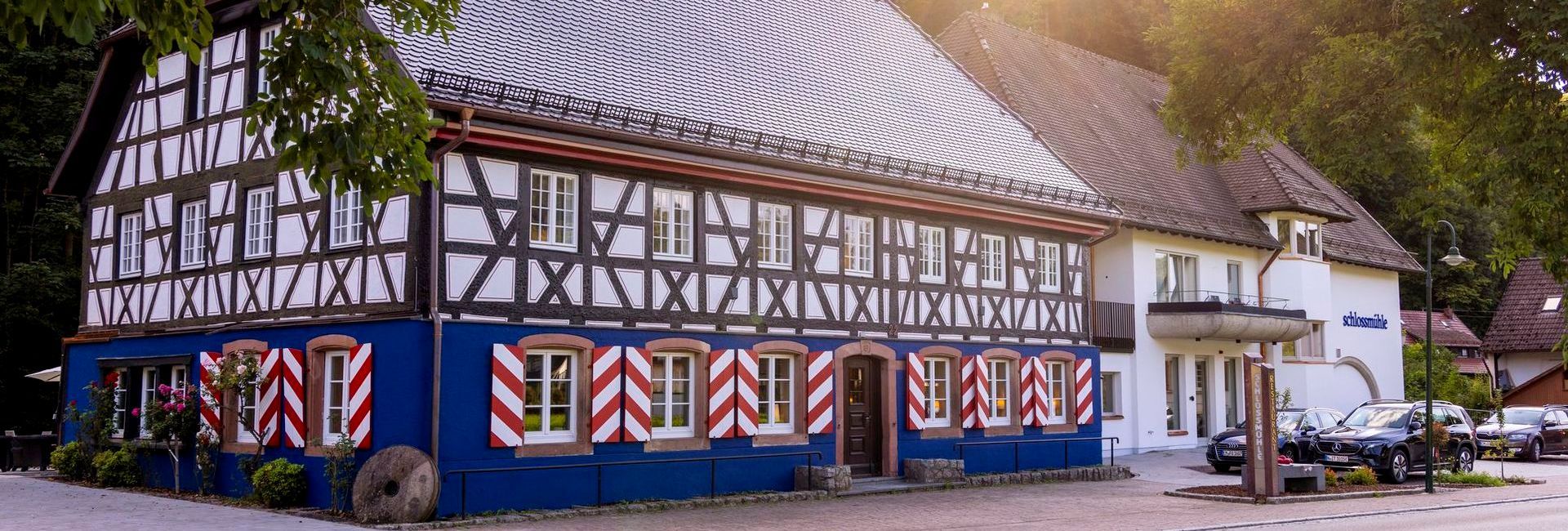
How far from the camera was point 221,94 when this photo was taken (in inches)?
795

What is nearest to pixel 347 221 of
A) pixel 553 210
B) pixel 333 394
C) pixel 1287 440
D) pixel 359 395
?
pixel 333 394

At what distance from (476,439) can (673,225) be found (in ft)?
14.0

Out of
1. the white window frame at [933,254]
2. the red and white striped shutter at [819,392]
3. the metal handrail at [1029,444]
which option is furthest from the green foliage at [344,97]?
the metal handrail at [1029,444]

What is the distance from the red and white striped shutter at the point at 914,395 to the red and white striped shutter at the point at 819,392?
67.7 inches

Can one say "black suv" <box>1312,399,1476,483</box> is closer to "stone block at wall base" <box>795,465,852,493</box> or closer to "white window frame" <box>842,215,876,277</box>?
"white window frame" <box>842,215,876,277</box>

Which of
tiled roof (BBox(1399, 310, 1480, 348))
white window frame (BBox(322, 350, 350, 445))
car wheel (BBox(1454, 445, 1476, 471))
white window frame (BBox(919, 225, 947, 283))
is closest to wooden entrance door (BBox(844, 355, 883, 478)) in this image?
white window frame (BBox(919, 225, 947, 283))

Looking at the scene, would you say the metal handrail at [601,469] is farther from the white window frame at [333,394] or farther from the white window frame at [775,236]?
the white window frame at [775,236]

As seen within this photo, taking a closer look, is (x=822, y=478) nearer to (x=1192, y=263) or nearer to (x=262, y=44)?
(x=262, y=44)

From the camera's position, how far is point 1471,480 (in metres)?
24.3

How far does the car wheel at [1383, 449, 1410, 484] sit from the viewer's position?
24.0 m

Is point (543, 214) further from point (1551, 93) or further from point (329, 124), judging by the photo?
point (1551, 93)

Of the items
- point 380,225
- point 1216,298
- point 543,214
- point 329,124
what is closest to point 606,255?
point 543,214

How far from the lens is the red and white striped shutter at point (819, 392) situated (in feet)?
68.6

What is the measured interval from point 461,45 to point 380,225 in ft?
9.11
